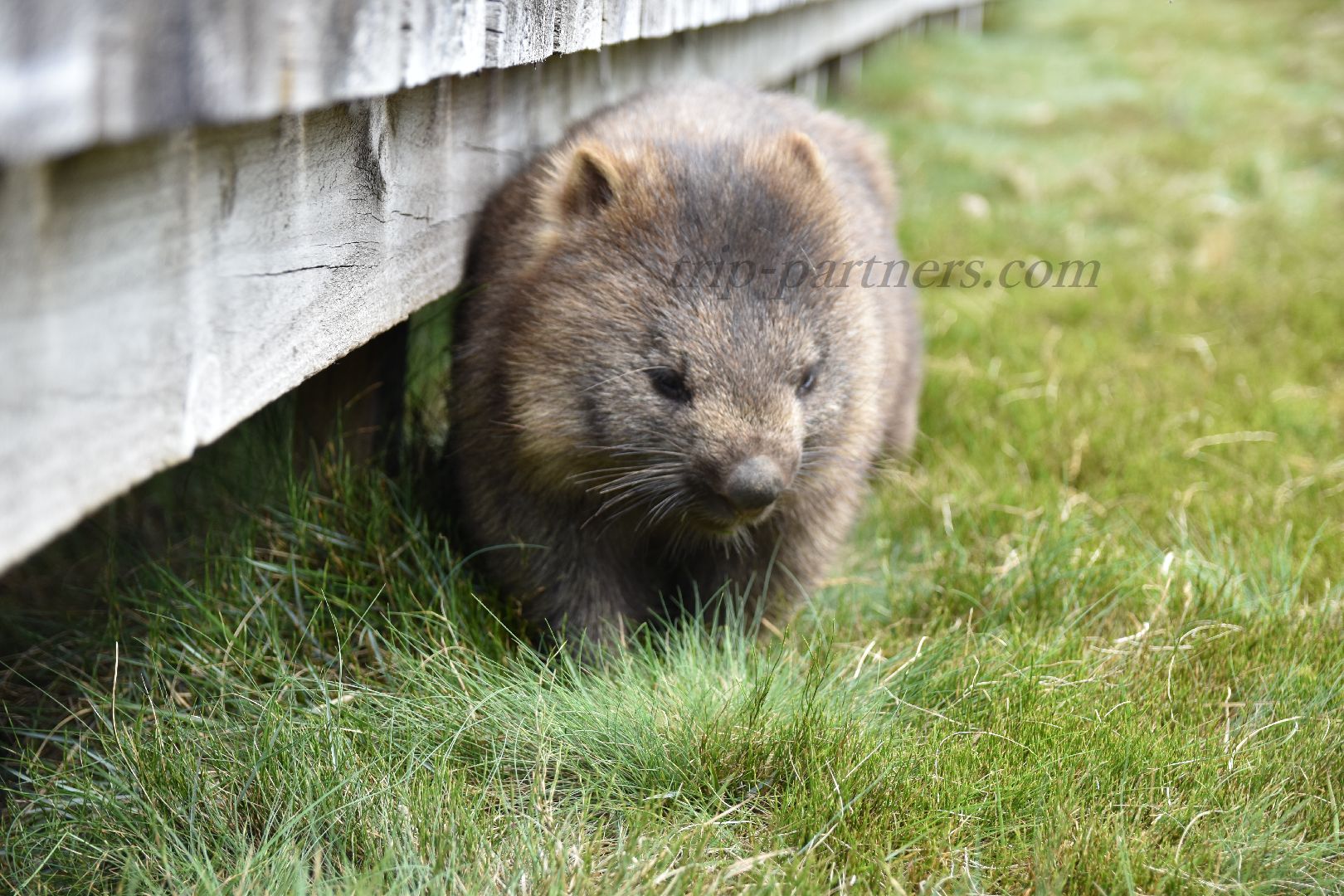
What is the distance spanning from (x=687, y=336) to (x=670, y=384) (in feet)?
0.38

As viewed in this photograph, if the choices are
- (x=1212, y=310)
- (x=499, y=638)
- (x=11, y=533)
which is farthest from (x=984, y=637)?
(x=1212, y=310)

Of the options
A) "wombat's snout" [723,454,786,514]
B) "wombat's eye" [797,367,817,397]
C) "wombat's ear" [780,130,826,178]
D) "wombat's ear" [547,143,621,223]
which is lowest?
"wombat's snout" [723,454,786,514]

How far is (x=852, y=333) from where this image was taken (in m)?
3.03

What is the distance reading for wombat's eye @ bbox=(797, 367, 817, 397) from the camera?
288cm

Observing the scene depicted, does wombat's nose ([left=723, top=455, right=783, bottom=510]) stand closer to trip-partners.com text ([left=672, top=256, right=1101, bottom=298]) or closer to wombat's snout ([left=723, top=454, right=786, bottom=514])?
wombat's snout ([left=723, top=454, right=786, bottom=514])

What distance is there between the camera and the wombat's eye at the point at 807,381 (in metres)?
2.88

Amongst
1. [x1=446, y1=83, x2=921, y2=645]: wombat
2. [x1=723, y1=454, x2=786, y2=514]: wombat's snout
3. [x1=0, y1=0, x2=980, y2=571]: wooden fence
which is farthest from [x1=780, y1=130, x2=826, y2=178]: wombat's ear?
[x1=723, y1=454, x2=786, y2=514]: wombat's snout

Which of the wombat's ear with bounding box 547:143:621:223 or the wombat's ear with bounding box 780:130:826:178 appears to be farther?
the wombat's ear with bounding box 780:130:826:178

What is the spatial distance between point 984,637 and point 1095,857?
0.73m

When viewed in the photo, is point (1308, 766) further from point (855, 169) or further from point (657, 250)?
point (855, 169)

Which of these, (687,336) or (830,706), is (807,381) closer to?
(687,336)

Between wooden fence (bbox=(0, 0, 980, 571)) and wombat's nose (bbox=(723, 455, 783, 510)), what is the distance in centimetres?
86

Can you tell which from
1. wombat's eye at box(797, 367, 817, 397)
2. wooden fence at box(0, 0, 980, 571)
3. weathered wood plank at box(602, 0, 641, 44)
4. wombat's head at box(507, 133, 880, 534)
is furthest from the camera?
weathered wood plank at box(602, 0, 641, 44)

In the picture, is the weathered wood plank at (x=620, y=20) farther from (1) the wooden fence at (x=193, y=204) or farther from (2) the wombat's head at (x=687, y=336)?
(2) the wombat's head at (x=687, y=336)
